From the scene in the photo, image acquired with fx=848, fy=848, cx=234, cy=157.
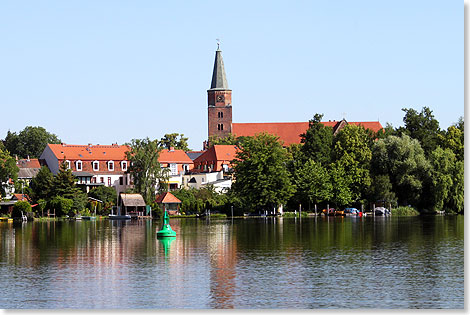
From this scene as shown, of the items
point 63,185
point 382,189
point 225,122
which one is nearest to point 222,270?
point 63,185

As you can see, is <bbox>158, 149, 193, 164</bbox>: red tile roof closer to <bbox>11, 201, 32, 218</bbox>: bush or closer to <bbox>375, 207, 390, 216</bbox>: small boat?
<bbox>11, 201, 32, 218</bbox>: bush

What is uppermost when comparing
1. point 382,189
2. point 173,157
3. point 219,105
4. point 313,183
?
point 219,105

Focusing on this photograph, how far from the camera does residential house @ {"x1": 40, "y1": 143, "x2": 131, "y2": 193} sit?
118m

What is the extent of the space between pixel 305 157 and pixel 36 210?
33471mm

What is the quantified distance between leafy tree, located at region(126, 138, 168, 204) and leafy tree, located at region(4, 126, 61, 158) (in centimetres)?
5533

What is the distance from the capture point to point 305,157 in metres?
106

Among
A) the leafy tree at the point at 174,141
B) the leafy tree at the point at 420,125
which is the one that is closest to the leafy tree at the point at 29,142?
the leafy tree at the point at 174,141

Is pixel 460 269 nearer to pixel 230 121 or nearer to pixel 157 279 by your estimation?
pixel 157 279

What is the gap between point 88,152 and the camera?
12162 centimetres

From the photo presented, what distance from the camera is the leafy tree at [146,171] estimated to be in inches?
4072

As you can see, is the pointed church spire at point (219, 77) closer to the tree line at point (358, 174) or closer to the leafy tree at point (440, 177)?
the tree line at point (358, 174)

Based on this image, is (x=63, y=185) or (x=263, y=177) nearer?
(x=263, y=177)

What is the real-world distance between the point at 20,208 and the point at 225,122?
9543 centimetres

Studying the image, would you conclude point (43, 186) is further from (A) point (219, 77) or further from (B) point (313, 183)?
(A) point (219, 77)
